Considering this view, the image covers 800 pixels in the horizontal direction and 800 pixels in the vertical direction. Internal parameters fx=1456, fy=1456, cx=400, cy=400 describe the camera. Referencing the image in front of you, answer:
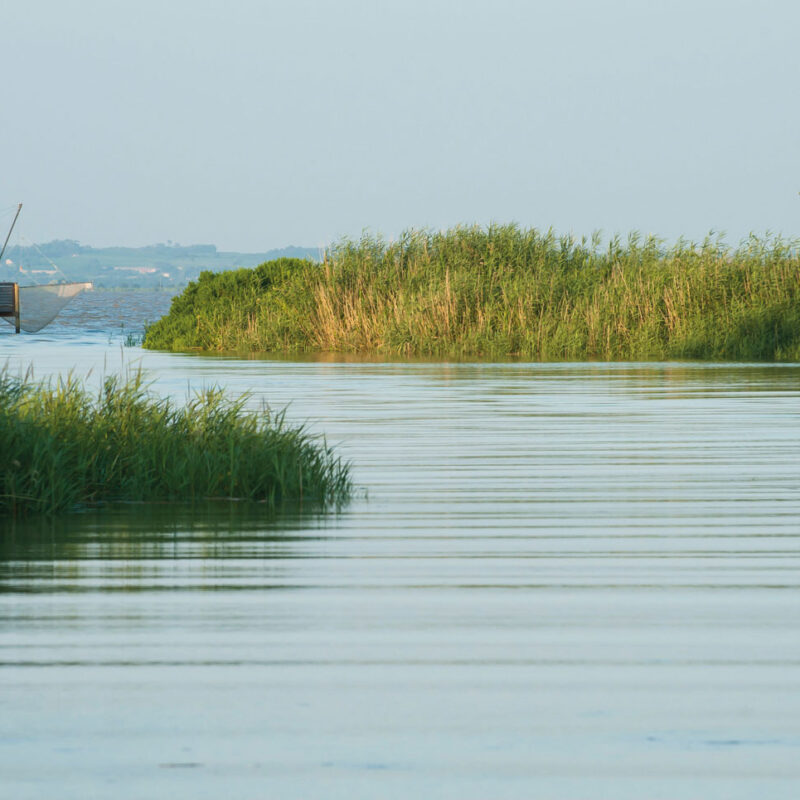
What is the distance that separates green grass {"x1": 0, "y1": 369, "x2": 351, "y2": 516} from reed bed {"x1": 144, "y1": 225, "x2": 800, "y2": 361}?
15570 mm

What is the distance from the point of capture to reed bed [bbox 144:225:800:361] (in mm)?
22625

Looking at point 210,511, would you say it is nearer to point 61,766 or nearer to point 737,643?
point 737,643

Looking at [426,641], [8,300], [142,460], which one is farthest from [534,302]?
[426,641]

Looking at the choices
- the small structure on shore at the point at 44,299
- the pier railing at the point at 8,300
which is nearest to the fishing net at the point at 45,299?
the small structure on shore at the point at 44,299

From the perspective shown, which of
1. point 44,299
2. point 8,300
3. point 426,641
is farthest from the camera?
point 44,299

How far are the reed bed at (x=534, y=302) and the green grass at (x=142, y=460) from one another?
1557 centimetres

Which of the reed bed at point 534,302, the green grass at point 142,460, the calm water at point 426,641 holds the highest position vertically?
the reed bed at point 534,302

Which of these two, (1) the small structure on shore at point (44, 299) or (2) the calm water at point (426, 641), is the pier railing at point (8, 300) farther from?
Result: (2) the calm water at point (426, 641)

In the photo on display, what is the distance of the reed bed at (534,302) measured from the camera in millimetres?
22625

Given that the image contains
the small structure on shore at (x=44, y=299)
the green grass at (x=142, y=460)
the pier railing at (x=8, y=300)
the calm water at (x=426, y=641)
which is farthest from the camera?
the small structure on shore at (x=44, y=299)

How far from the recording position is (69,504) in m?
6.95

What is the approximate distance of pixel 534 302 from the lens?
24.0 meters

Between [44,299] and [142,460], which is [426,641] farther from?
[44,299]

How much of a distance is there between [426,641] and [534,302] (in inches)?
792
